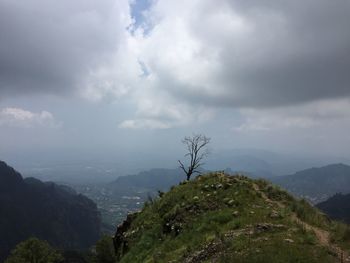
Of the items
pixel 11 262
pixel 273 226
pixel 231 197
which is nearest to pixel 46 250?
pixel 11 262

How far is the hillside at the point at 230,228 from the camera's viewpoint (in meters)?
16.8

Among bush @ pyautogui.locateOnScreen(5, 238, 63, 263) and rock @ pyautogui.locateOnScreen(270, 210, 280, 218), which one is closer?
rock @ pyautogui.locateOnScreen(270, 210, 280, 218)

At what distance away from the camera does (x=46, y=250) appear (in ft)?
289

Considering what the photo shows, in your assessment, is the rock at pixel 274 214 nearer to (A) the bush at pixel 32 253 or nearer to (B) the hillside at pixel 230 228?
(B) the hillside at pixel 230 228

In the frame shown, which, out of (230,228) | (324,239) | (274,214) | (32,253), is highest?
(274,214)

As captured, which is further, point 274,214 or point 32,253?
point 32,253

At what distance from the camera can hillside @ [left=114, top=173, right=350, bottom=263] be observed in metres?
16.8

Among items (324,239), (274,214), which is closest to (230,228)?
(274,214)

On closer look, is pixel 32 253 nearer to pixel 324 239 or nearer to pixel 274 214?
pixel 274 214

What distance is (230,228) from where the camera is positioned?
21.0 m

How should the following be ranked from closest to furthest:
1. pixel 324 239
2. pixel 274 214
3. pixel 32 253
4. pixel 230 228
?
pixel 324 239, pixel 230 228, pixel 274 214, pixel 32 253

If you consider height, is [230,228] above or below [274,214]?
below

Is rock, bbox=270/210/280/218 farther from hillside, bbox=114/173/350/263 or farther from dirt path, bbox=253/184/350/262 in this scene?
dirt path, bbox=253/184/350/262

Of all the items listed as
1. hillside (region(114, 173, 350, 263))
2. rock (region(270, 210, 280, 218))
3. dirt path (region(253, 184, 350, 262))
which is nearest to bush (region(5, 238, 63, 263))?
hillside (region(114, 173, 350, 263))
